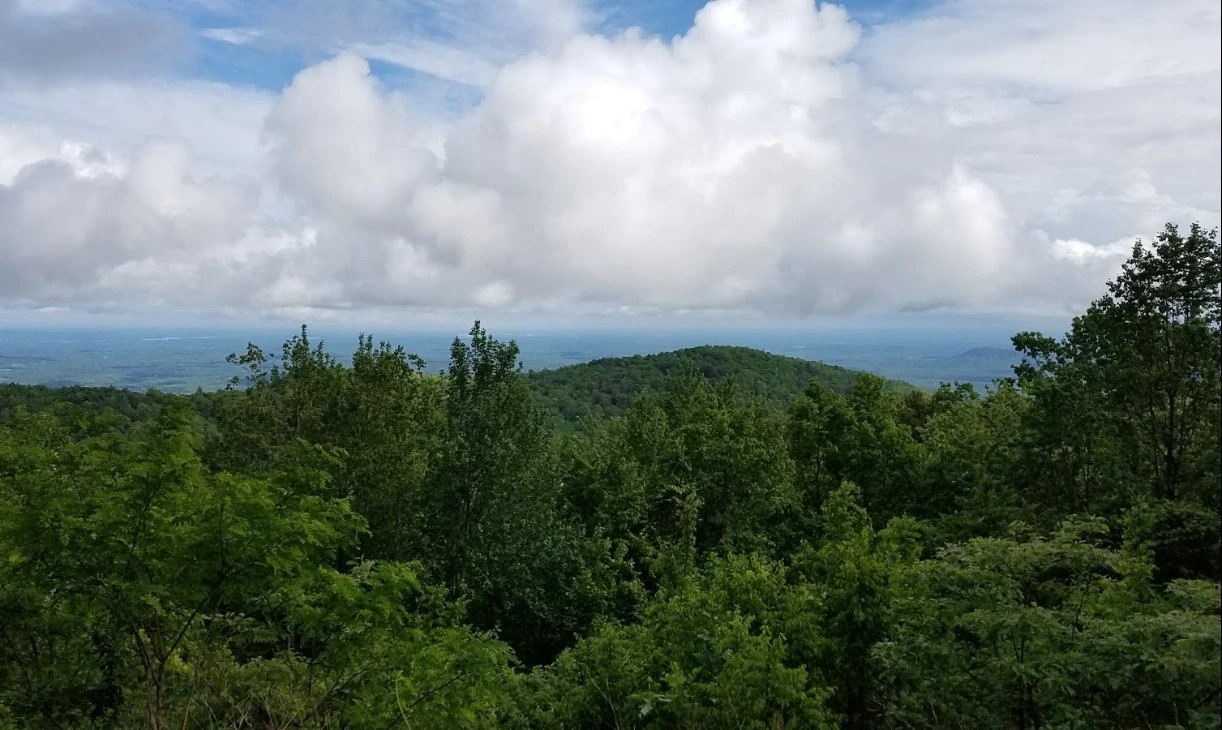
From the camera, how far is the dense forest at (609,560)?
7965 mm

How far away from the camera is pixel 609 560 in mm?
20922

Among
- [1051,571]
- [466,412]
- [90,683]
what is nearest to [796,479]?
[466,412]

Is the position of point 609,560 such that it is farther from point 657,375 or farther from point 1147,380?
point 657,375

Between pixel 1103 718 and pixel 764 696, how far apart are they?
3690 mm

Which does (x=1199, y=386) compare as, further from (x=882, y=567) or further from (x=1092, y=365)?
(x=882, y=567)

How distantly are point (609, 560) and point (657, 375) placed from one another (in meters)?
82.4

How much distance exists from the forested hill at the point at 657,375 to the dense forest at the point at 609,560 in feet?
197

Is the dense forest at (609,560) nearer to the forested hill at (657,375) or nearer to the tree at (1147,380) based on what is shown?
the tree at (1147,380)

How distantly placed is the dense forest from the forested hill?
60.0 meters

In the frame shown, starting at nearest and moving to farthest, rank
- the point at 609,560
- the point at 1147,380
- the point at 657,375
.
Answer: the point at 1147,380, the point at 609,560, the point at 657,375

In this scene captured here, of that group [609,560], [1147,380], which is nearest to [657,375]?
[609,560]

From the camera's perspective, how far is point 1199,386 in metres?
13.1

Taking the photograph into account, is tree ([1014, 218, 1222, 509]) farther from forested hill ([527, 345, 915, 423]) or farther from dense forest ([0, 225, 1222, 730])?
forested hill ([527, 345, 915, 423])

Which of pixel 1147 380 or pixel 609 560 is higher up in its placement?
pixel 1147 380
